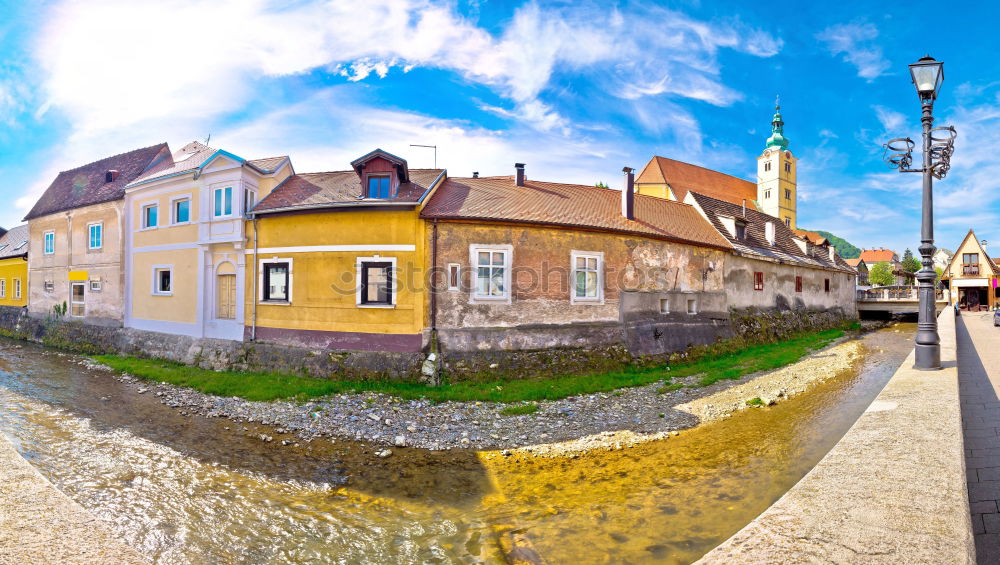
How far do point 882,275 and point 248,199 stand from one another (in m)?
78.2

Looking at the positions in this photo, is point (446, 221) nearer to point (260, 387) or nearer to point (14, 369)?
point (260, 387)

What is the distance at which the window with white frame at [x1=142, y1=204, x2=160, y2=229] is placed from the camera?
64.5ft

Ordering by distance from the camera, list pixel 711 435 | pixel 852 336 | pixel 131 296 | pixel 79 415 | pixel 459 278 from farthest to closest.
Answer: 1. pixel 852 336
2. pixel 131 296
3. pixel 459 278
4. pixel 79 415
5. pixel 711 435

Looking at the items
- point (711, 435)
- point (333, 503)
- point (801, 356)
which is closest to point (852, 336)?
point (801, 356)

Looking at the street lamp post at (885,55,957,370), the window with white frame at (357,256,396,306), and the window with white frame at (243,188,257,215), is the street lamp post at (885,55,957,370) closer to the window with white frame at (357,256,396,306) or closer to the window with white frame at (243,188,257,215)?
the window with white frame at (357,256,396,306)

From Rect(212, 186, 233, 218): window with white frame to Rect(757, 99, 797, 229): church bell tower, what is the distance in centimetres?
5493

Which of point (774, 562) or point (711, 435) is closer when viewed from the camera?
point (774, 562)

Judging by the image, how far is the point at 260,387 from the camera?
13242 mm

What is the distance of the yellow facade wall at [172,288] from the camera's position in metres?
17.8

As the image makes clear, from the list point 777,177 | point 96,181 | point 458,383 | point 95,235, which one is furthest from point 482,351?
point 777,177

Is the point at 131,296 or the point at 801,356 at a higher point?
the point at 131,296

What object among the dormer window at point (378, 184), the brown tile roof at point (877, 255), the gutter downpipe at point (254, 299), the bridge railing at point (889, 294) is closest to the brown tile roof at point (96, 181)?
the gutter downpipe at point (254, 299)

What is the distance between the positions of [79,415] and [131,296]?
1100cm

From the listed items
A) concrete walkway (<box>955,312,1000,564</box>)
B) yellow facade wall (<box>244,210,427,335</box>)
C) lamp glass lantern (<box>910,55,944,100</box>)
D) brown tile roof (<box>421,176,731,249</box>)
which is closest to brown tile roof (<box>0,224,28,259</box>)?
yellow facade wall (<box>244,210,427,335</box>)
